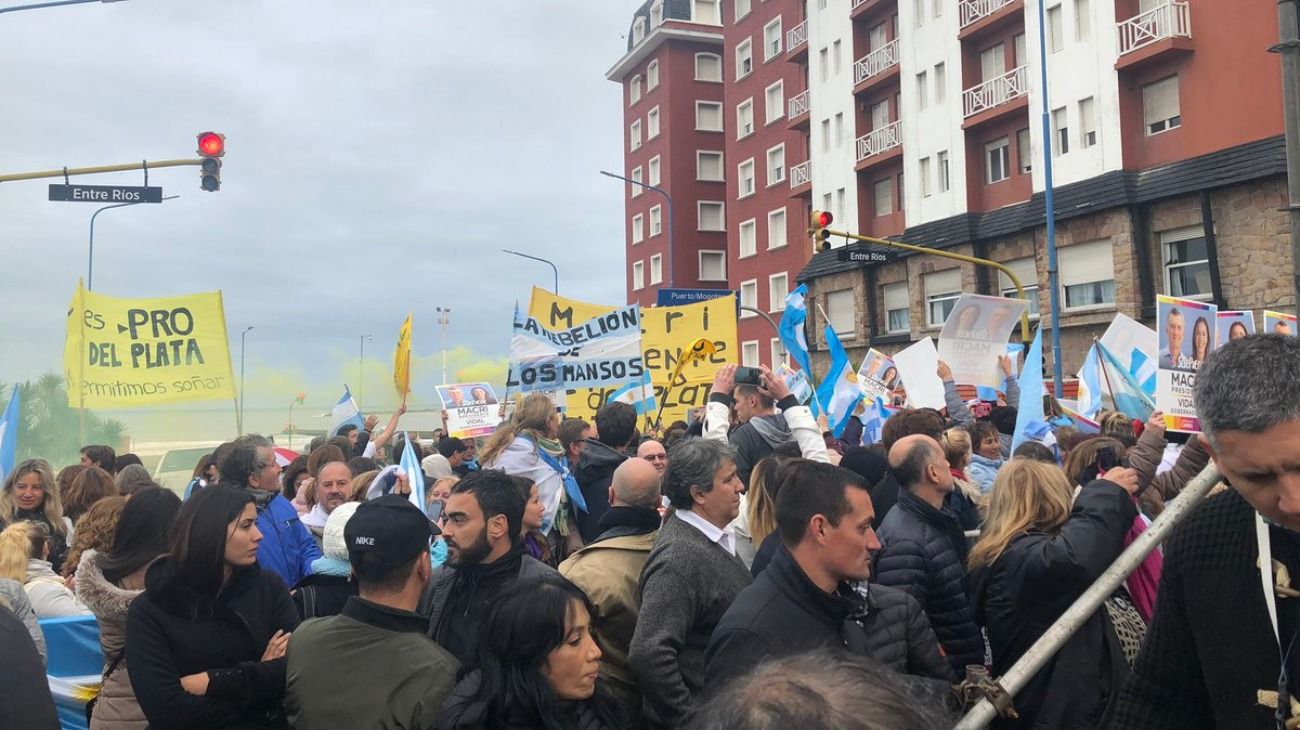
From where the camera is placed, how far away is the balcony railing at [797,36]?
39216 mm

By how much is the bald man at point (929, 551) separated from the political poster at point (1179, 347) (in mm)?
2948

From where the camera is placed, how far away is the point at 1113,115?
25516 mm

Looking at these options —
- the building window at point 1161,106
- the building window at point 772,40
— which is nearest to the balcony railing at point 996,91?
the building window at point 1161,106

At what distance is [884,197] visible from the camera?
116 ft

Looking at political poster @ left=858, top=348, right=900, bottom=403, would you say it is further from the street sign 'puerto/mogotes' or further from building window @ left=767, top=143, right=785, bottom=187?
building window @ left=767, top=143, right=785, bottom=187

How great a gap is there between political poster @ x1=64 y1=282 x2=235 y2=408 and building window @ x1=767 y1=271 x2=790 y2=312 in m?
32.9

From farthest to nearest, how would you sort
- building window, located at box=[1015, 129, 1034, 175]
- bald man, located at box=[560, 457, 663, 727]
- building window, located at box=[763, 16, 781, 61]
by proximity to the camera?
building window, located at box=[763, 16, 781, 61] → building window, located at box=[1015, 129, 1034, 175] → bald man, located at box=[560, 457, 663, 727]

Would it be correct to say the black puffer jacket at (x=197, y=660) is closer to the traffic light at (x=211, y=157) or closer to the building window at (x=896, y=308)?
the traffic light at (x=211, y=157)

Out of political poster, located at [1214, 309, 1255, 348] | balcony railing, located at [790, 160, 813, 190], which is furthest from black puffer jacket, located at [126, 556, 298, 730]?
balcony railing, located at [790, 160, 813, 190]

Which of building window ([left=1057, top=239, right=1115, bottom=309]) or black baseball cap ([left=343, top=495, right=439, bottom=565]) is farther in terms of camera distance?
building window ([left=1057, top=239, right=1115, bottom=309])

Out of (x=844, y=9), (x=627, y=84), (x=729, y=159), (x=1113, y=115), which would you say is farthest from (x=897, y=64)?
(x=627, y=84)

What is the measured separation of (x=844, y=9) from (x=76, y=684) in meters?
35.7

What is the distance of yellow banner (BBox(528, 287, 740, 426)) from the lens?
1188 cm

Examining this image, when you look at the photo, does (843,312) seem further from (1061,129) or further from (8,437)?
(8,437)
